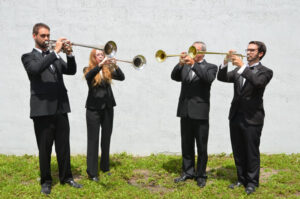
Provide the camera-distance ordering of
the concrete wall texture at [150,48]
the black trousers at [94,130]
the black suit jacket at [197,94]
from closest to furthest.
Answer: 1. the black suit jacket at [197,94]
2. the black trousers at [94,130]
3. the concrete wall texture at [150,48]

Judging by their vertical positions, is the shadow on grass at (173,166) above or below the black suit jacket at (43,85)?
below

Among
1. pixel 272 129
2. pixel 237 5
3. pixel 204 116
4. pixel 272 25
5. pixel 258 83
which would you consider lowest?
pixel 272 129

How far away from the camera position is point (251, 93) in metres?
4.87

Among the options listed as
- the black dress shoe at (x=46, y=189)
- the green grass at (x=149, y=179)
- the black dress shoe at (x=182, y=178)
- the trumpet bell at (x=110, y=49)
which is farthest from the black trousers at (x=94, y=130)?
the black dress shoe at (x=182, y=178)

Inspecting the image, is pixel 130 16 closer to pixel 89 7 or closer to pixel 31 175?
pixel 89 7

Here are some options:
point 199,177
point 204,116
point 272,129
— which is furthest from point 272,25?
point 199,177

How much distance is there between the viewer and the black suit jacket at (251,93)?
4699 millimetres

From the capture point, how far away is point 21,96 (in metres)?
6.98

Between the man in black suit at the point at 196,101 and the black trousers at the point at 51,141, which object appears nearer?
the black trousers at the point at 51,141

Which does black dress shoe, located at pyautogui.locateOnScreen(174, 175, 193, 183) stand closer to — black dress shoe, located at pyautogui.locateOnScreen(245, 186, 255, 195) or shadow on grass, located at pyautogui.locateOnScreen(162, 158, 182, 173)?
shadow on grass, located at pyautogui.locateOnScreen(162, 158, 182, 173)

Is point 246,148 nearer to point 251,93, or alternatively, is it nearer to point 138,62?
point 251,93

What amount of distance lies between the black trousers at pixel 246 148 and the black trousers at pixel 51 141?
2.77m

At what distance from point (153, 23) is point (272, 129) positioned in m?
3.60

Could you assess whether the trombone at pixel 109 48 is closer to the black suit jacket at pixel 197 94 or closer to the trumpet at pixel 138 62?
the trumpet at pixel 138 62
